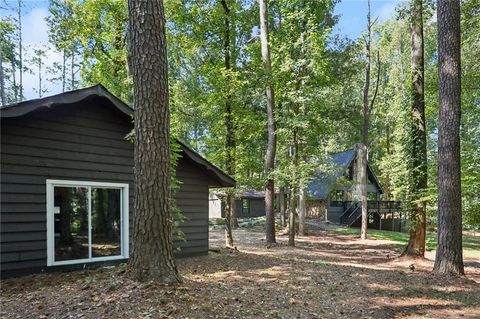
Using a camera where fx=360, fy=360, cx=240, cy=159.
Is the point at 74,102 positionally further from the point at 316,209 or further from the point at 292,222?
the point at 316,209

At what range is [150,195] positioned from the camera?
471 centimetres

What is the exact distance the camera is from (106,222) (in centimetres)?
815

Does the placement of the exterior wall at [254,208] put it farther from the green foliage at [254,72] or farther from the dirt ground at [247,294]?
the dirt ground at [247,294]

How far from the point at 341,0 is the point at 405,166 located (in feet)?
36.4

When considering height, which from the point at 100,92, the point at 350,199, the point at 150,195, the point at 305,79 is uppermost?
the point at 305,79

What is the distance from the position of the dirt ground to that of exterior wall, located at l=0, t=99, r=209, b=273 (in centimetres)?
80

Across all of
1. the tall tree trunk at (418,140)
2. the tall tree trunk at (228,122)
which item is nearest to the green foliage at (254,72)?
the tall tree trunk at (228,122)

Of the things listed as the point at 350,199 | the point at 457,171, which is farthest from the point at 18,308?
the point at 350,199

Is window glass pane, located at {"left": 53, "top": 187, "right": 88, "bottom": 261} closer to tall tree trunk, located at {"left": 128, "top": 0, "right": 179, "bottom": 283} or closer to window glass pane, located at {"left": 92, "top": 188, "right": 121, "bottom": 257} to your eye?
window glass pane, located at {"left": 92, "top": 188, "right": 121, "bottom": 257}

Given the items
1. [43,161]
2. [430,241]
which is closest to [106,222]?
[43,161]

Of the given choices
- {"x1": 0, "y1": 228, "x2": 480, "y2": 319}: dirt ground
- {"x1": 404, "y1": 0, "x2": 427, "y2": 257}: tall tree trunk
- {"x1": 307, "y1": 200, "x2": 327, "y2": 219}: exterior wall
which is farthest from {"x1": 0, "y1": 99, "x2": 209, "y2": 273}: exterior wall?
{"x1": 307, "y1": 200, "x2": 327, "y2": 219}: exterior wall

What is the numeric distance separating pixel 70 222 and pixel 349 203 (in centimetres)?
2560

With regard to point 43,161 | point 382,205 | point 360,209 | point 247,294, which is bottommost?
point 360,209

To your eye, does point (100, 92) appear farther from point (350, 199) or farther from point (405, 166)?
point (350, 199)
